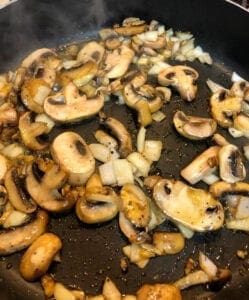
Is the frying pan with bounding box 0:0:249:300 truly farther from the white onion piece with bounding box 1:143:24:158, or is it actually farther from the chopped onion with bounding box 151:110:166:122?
the white onion piece with bounding box 1:143:24:158

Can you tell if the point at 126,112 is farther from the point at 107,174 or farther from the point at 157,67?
the point at 107,174

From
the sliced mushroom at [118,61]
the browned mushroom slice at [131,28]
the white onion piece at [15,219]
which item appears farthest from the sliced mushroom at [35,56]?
the white onion piece at [15,219]

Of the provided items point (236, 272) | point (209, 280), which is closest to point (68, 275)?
point (209, 280)

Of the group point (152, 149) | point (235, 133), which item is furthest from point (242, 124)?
point (152, 149)

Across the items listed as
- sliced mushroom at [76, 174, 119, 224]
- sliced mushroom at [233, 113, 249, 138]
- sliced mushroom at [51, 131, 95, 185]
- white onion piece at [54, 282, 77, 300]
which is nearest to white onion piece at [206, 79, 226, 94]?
sliced mushroom at [233, 113, 249, 138]

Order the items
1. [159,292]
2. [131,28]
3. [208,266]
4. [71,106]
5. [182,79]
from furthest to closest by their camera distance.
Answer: [131,28] < [182,79] < [71,106] < [208,266] < [159,292]

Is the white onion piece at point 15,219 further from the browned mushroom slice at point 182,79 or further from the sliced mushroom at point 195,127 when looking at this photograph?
the browned mushroom slice at point 182,79
